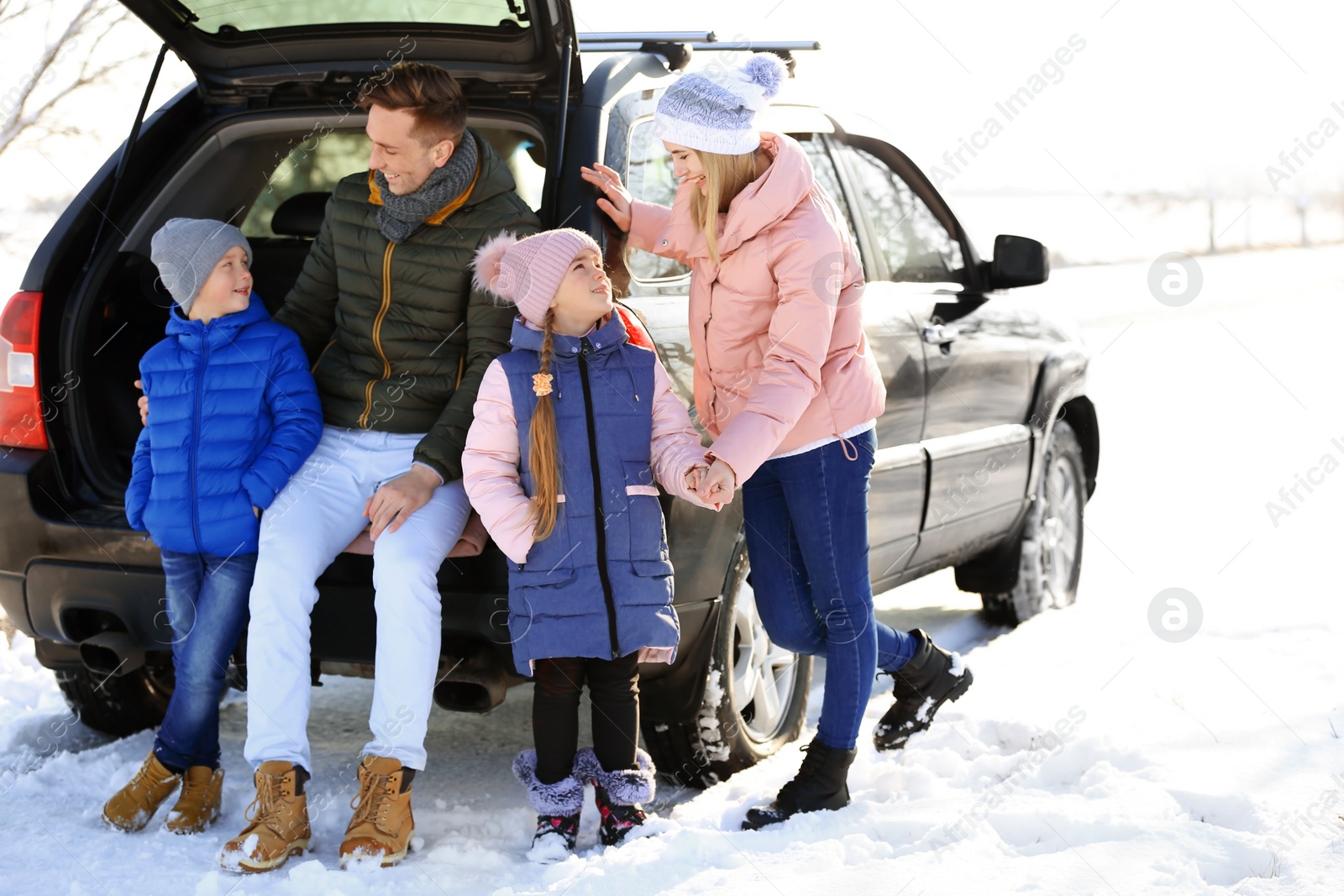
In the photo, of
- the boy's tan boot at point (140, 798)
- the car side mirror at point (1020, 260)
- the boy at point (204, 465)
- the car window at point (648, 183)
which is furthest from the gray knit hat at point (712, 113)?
the boy's tan boot at point (140, 798)

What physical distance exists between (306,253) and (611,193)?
4.25 feet

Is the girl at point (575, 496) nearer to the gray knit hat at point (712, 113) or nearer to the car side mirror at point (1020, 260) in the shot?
the gray knit hat at point (712, 113)

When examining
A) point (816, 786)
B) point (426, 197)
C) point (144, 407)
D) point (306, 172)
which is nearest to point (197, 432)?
point (144, 407)

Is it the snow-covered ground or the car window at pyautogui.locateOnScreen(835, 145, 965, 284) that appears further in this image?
the car window at pyautogui.locateOnScreen(835, 145, 965, 284)

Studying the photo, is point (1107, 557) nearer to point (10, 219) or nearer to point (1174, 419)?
point (1174, 419)

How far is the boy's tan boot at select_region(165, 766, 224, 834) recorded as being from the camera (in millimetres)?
3221

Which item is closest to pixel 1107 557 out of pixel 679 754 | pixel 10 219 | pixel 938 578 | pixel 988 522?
pixel 938 578

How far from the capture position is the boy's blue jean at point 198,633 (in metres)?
3.19

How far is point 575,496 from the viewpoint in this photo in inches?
119

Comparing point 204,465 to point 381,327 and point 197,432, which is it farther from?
point 381,327

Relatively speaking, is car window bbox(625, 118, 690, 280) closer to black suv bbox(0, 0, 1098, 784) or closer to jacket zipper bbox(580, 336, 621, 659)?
black suv bbox(0, 0, 1098, 784)

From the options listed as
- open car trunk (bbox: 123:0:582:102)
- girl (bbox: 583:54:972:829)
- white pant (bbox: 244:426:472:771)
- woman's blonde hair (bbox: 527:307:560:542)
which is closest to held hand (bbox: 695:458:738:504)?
girl (bbox: 583:54:972:829)

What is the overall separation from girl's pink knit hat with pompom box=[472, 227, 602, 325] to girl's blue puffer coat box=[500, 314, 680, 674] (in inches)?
3.0

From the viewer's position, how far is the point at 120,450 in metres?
3.65
